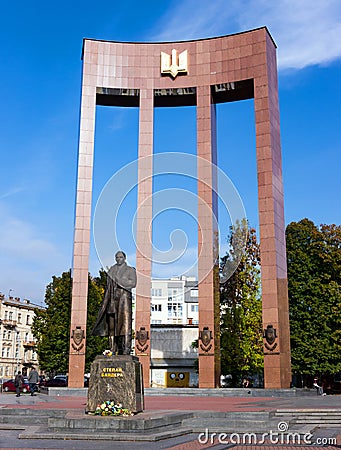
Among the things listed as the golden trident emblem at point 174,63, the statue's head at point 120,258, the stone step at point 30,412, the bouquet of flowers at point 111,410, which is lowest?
the stone step at point 30,412

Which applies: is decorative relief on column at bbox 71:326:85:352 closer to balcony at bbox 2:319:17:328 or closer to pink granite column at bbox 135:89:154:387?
pink granite column at bbox 135:89:154:387

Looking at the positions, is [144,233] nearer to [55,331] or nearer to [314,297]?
[314,297]

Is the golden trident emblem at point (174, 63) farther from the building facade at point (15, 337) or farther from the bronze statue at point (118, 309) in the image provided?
the building facade at point (15, 337)

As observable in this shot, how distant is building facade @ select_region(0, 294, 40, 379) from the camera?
69375mm

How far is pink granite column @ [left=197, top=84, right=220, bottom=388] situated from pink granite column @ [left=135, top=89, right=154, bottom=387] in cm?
271

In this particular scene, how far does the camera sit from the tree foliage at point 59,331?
4088cm

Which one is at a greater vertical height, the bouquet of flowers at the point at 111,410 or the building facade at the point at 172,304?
the building facade at the point at 172,304

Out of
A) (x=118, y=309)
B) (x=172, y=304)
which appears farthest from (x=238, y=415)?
(x=172, y=304)

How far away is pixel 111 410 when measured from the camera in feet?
39.8

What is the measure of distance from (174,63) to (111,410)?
2486 cm

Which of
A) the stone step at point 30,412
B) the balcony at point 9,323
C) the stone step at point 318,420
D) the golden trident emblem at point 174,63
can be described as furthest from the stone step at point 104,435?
the balcony at point 9,323

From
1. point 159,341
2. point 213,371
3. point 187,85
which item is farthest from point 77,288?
point 159,341

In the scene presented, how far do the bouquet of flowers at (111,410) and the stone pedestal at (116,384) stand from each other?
128 millimetres

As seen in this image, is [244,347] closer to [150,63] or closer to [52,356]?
[52,356]
